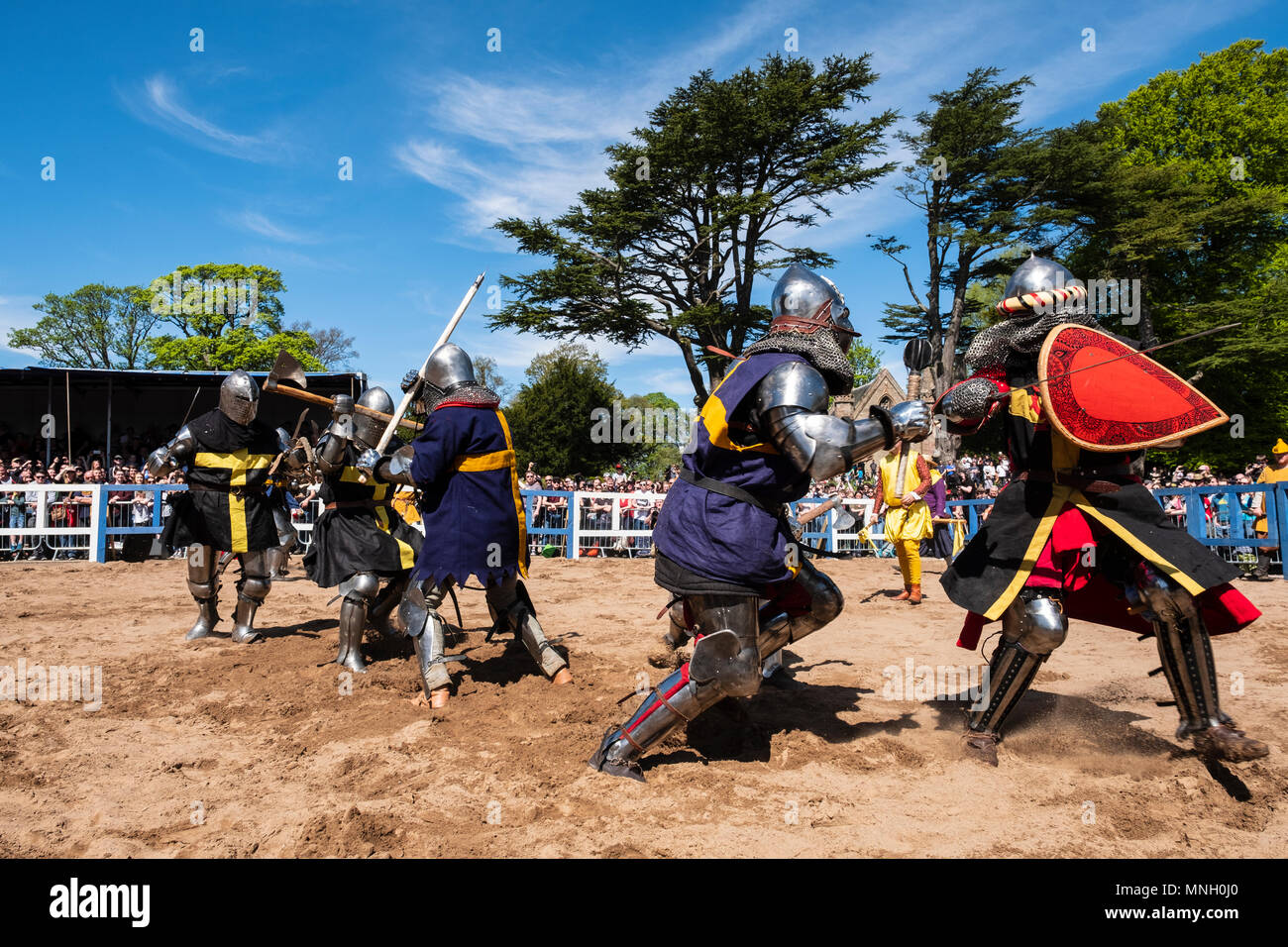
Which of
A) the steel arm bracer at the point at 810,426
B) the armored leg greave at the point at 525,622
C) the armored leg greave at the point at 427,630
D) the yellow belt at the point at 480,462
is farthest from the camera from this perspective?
the armored leg greave at the point at 525,622

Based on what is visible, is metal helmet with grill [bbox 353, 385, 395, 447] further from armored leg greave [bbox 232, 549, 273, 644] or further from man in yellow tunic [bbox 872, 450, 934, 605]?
man in yellow tunic [bbox 872, 450, 934, 605]

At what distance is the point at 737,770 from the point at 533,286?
1897 cm

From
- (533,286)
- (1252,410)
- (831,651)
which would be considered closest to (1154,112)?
(1252,410)

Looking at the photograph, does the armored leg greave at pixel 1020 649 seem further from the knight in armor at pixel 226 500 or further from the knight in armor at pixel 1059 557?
the knight in armor at pixel 226 500

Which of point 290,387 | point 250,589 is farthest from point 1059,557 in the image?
point 250,589

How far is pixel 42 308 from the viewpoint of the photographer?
116ft

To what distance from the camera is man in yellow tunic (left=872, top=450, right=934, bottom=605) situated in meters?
7.71

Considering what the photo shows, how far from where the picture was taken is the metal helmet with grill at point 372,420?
5031mm

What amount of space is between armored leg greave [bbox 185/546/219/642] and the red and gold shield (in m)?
5.49

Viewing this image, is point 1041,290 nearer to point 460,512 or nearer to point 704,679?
point 704,679

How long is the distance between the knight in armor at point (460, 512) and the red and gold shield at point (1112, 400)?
104 inches

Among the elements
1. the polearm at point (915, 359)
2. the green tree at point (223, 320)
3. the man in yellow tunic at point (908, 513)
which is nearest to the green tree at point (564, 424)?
the green tree at point (223, 320)

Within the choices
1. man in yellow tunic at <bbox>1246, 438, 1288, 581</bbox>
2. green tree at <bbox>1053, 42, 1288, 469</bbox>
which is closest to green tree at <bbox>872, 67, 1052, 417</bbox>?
green tree at <bbox>1053, 42, 1288, 469</bbox>

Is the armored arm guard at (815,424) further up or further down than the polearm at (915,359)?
further down
